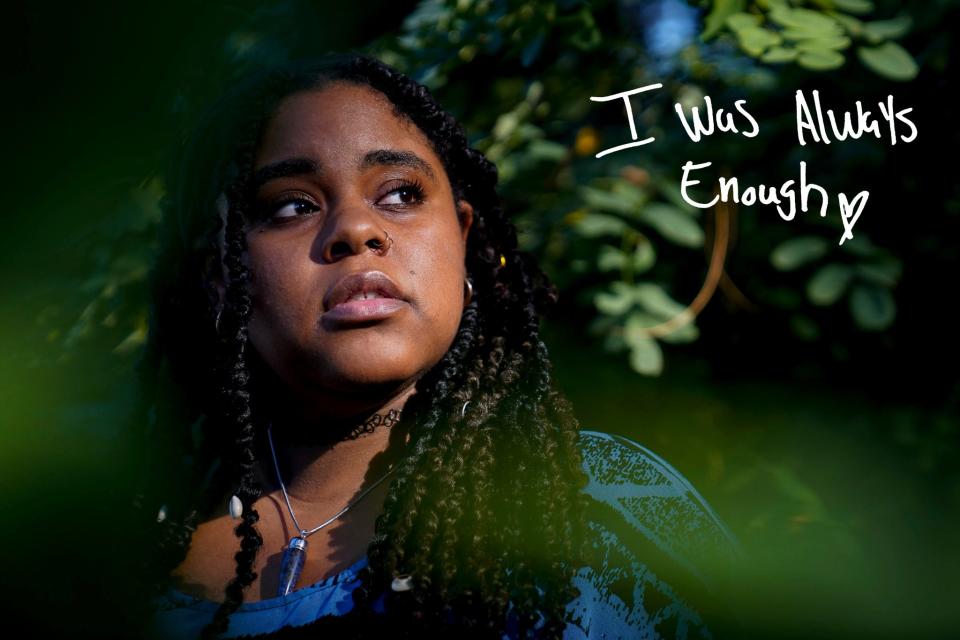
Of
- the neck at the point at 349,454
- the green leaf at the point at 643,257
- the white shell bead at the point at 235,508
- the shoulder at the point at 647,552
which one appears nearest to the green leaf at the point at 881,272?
the green leaf at the point at 643,257

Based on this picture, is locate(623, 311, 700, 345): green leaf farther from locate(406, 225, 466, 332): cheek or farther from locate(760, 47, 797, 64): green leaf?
locate(406, 225, 466, 332): cheek

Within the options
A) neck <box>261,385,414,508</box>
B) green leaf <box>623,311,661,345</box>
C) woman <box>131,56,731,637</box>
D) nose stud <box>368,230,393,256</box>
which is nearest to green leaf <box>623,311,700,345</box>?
green leaf <box>623,311,661,345</box>

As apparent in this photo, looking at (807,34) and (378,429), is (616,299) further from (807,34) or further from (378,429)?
(378,429)

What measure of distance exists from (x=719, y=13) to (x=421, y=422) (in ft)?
3.67

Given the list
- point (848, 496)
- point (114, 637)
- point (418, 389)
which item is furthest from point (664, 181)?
point (114, 637)

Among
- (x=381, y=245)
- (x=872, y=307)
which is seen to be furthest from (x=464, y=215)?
(x=872, y=307)

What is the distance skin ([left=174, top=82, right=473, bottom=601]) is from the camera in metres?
1.49

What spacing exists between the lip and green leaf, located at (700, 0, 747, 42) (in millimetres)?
1042

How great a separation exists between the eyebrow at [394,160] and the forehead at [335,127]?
0.4 inches

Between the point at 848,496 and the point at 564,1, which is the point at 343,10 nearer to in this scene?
the point at 564,1

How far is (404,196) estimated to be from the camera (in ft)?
5.27

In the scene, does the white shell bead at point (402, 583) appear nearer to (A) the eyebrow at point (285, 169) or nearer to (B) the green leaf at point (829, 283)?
(A) the eyebrow at point (285, 169)

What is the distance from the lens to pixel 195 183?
5.82 feet

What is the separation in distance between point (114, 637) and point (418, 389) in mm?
974
